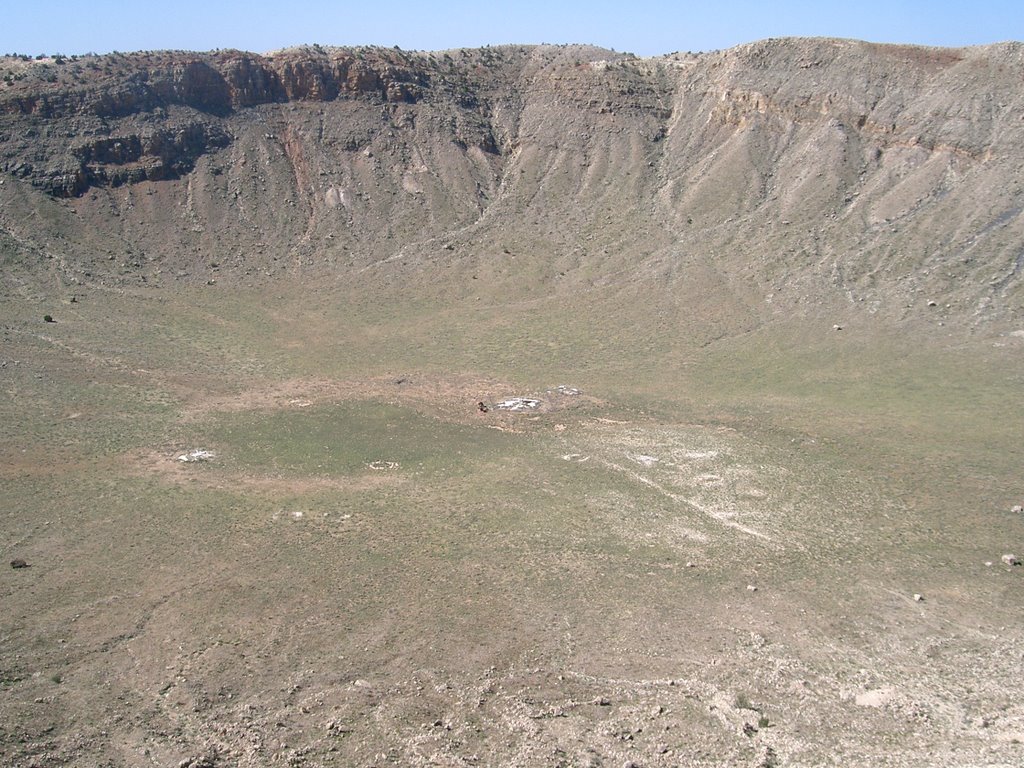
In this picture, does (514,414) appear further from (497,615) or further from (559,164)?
(559,164)

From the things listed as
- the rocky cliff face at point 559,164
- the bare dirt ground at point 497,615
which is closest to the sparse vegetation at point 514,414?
the bare dirt ground at point 497,615

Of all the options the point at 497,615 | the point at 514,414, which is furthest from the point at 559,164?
the point at 497,615

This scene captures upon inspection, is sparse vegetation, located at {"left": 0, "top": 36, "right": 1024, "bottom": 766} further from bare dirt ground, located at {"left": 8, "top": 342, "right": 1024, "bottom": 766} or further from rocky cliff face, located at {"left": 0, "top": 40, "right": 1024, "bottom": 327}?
rocky cliff face, located at {"left": 0, "top": 40, "right": 1024, "bottom": 327}

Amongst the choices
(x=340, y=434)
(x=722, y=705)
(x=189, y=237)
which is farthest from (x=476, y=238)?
(x=722, y=705)

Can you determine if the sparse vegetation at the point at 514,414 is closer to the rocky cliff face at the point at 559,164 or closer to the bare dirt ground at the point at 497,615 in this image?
the bare dirt ground at the point at 497,615

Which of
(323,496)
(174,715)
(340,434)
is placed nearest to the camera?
(174,715)

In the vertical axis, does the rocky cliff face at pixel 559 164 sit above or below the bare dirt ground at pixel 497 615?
above

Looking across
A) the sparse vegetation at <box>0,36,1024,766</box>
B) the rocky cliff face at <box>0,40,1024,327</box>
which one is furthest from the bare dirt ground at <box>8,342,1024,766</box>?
the rocky cliff face at <box>0,40,1024,327</box>

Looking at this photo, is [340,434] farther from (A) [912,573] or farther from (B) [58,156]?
(B) [58,156]
